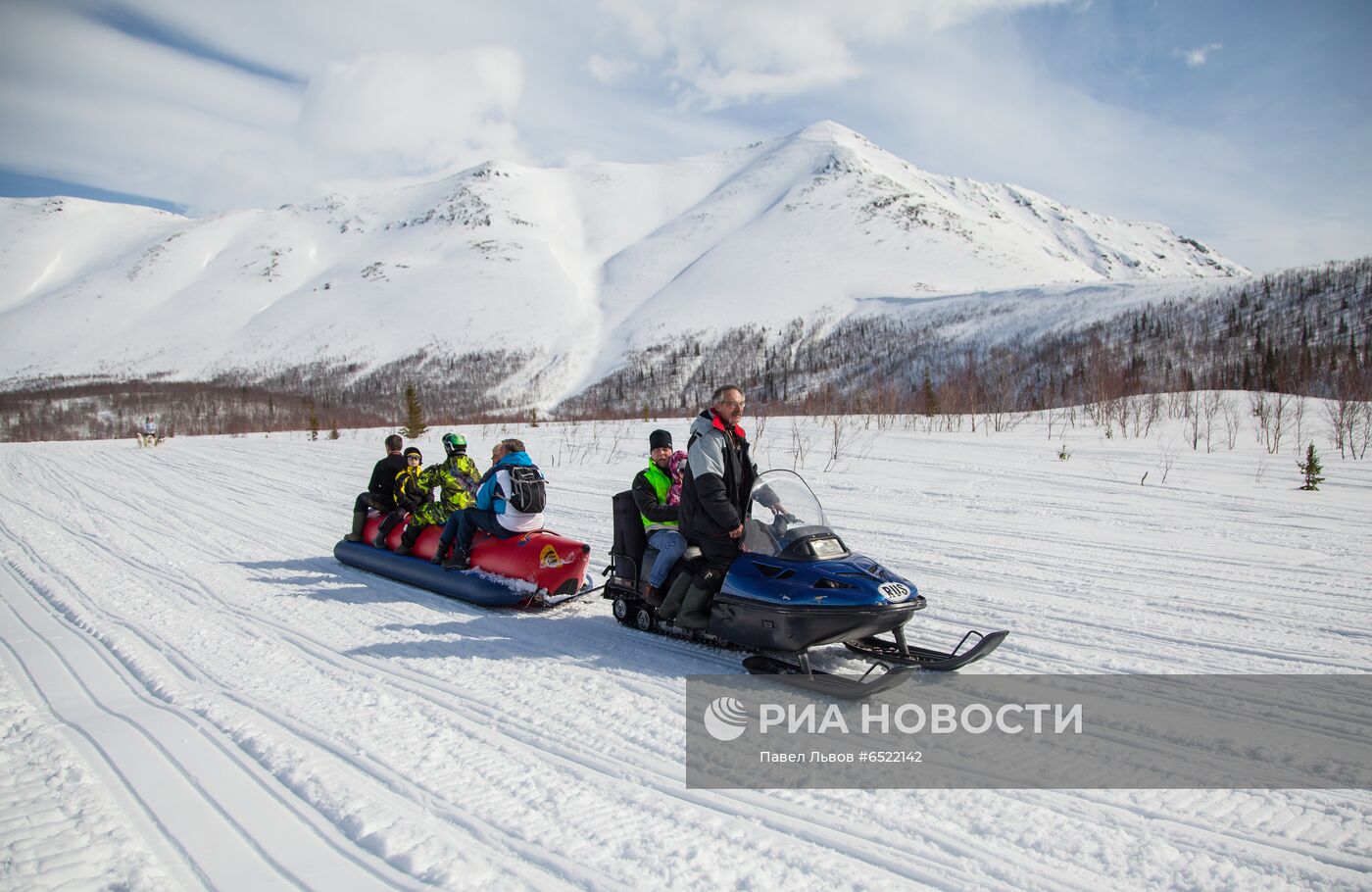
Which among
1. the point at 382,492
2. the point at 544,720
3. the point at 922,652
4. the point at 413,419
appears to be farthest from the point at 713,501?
the point at 413,419

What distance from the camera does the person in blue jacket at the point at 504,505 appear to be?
23.9 ft

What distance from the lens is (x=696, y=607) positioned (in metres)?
5.64

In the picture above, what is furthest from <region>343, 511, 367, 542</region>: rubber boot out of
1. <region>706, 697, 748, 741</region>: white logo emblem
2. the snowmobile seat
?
<region>706, 697, 748, 741</region>: white logo emblem

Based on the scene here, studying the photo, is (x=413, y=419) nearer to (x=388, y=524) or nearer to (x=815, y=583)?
(x=388, y=524)

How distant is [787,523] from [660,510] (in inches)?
49.8

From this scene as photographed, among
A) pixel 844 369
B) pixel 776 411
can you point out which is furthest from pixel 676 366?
pixel 776 411

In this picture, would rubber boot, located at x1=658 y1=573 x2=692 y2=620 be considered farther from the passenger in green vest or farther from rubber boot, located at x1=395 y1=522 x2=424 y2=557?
rubber boot, located at x1=395 y1=522 x2=424 y2=557

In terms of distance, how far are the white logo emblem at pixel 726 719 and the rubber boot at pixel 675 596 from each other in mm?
1130

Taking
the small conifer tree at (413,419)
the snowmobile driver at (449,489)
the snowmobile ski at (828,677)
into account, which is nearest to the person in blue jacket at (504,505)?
the snowmobile driver at (449,489)

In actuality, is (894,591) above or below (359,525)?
above

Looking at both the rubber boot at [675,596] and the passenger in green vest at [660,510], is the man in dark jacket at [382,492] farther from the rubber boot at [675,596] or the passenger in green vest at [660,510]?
the rubber boot at [675,596]

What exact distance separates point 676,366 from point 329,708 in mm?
120979

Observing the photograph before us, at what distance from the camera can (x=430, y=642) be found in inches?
237

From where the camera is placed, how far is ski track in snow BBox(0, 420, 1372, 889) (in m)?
3.05
